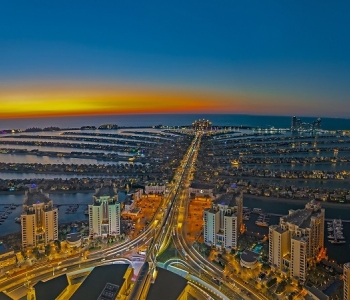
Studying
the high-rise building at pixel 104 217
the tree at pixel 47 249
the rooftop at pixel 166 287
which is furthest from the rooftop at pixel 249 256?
the tree at pixel 47 249

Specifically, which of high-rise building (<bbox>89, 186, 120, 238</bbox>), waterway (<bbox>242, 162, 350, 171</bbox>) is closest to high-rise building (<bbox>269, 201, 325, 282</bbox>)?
high-rise building (<bbox>89, 186, 120, 238</bbox>)

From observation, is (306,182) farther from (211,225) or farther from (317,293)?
(317,293)

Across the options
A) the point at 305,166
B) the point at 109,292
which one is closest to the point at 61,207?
the point at 109,292

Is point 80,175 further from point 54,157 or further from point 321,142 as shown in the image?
point 321,142

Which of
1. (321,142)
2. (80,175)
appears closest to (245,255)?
(80,175)

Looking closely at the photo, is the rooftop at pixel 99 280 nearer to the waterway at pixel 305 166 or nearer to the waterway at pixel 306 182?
the waterway at pixel 306 182

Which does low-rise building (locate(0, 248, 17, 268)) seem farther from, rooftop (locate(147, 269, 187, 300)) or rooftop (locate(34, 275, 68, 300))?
rooftop (locate(147, 269, 187, 300))
